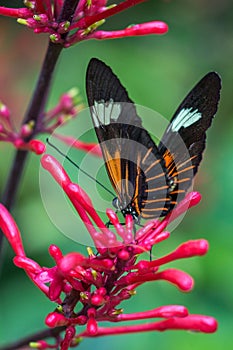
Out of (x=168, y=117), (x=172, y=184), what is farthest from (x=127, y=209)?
(x=168, y=117)

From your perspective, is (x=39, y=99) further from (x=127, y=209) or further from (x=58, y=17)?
(x=127, y=209)

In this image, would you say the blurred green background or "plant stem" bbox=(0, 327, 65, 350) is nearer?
"plant stem" bbox=(0, 327, 65, 350)

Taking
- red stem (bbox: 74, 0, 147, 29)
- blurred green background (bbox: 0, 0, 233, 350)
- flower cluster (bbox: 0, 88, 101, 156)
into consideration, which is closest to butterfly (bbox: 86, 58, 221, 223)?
red stem (bbox: 74, 0, 147, 29)

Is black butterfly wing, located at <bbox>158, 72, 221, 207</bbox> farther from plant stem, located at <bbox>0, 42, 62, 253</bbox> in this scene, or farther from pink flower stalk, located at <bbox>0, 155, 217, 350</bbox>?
plant stem, located at <bbox>0, 42, 62, 253</bbox>

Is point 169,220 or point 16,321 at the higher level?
point 169,220

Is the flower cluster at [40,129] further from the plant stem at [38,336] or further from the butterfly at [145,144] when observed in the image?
the plant stem at [38,336]

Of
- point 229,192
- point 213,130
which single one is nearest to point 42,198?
point 229,192

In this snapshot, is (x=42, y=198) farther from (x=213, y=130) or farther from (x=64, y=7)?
(x=64, y=7)
